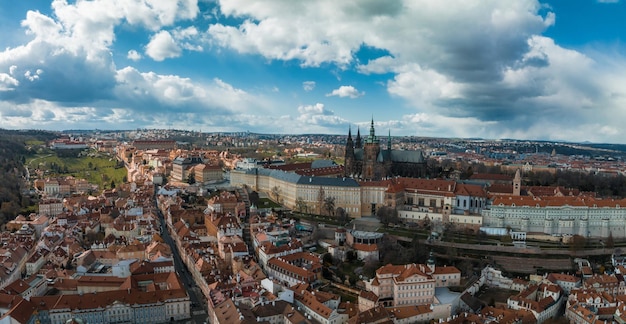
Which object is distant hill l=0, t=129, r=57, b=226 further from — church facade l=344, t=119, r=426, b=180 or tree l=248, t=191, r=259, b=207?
church facade l=344, t=119, r=426, b=180

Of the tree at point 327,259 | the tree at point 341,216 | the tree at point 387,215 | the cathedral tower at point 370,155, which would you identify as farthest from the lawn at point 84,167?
the tree at point 327,259

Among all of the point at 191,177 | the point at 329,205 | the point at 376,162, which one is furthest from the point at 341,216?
the point at 191,177

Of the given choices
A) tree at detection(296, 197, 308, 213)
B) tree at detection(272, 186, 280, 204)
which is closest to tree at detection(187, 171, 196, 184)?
tree at detection(272, 186, 280, 204)

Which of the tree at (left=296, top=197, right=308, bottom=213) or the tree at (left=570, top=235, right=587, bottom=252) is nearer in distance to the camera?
the tree at (left=570, top=235, right=587, bottom=252)

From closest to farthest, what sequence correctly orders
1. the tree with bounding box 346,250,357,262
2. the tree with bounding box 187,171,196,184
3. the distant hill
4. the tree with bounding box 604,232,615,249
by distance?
1. the tree with bounding box 346,250,357,262
2. the tree with bounding box 604,232,615,249
3. the distant hill
4. the tree with bounding box 187,171,196,184

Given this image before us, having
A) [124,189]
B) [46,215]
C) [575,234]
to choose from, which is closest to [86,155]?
[124,189]

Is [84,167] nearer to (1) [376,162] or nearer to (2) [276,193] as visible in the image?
(2) [276,193]

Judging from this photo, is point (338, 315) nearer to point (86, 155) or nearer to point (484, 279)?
point (484, 279)
